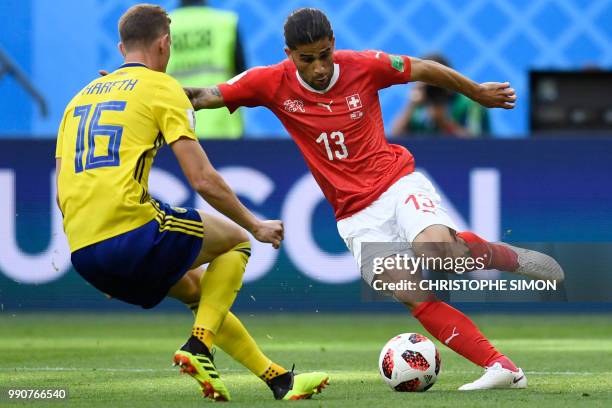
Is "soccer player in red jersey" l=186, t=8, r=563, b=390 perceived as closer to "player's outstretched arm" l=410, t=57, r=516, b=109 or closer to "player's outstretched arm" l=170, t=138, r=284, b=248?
"player's outstretched arm" l=410, t=57, r=516, b=109

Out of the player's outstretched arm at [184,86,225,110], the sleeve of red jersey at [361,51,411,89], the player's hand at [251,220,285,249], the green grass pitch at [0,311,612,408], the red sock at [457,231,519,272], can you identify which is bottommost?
the green grass pitch at [0,311,612,408]

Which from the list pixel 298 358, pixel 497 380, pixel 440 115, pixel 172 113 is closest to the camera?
pixel 172 113

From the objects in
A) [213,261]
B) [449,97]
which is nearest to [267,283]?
[449,97]

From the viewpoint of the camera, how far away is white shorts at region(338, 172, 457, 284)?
7344 mm

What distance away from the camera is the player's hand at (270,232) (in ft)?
20.6

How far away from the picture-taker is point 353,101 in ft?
25.0

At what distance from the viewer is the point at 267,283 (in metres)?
11.5

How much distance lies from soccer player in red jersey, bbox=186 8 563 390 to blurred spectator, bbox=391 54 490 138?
4.80m

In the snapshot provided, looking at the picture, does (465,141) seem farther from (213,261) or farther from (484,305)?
(213,261)

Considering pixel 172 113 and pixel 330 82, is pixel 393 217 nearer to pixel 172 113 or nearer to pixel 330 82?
pixel 330 82

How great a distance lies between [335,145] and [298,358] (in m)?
1.96

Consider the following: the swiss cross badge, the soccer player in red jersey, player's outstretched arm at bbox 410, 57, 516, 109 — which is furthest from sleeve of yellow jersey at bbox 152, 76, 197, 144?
player's outstretched arm at bbox 410, 57, 516, 109

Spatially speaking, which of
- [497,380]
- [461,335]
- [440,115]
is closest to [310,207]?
[440,115]

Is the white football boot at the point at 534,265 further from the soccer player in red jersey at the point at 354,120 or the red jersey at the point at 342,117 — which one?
the red jersey at the point at 342,117
